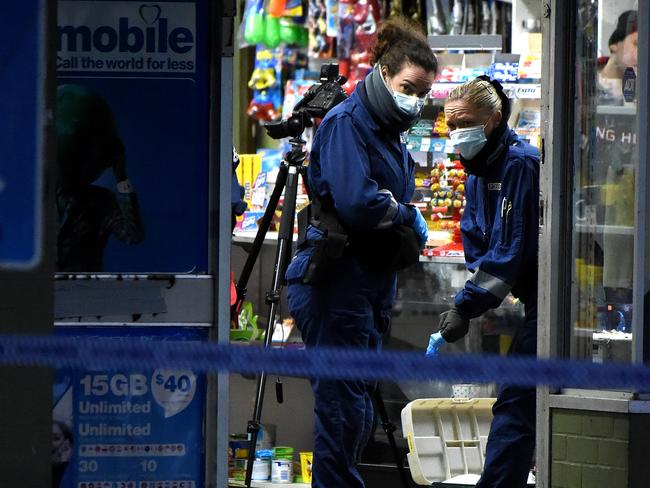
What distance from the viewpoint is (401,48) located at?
5.57m

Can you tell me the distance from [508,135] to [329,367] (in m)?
2.75

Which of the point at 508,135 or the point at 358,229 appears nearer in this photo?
the point at 358,229

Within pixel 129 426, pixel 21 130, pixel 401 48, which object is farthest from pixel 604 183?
pixel 21 130

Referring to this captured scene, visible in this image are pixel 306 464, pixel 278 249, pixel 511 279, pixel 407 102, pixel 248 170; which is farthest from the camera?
pixel 248 170

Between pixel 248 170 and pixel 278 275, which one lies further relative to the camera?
pixel 248 170

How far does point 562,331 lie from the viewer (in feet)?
18.0

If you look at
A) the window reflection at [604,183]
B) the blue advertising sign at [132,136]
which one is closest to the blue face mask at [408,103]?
the window reflection at [604,183]

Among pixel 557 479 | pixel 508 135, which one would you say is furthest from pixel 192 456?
pixel 508 135

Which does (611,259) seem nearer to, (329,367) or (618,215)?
(618,215)

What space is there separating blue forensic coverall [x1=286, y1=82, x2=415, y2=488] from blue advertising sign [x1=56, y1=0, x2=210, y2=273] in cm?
102

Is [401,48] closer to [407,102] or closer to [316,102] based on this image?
[407,102]

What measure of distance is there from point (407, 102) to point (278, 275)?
1.56 metres

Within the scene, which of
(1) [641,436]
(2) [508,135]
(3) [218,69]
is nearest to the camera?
(3) [218,69]

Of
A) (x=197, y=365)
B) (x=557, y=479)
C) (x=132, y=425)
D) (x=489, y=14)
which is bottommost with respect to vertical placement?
(x=557, y=479)
